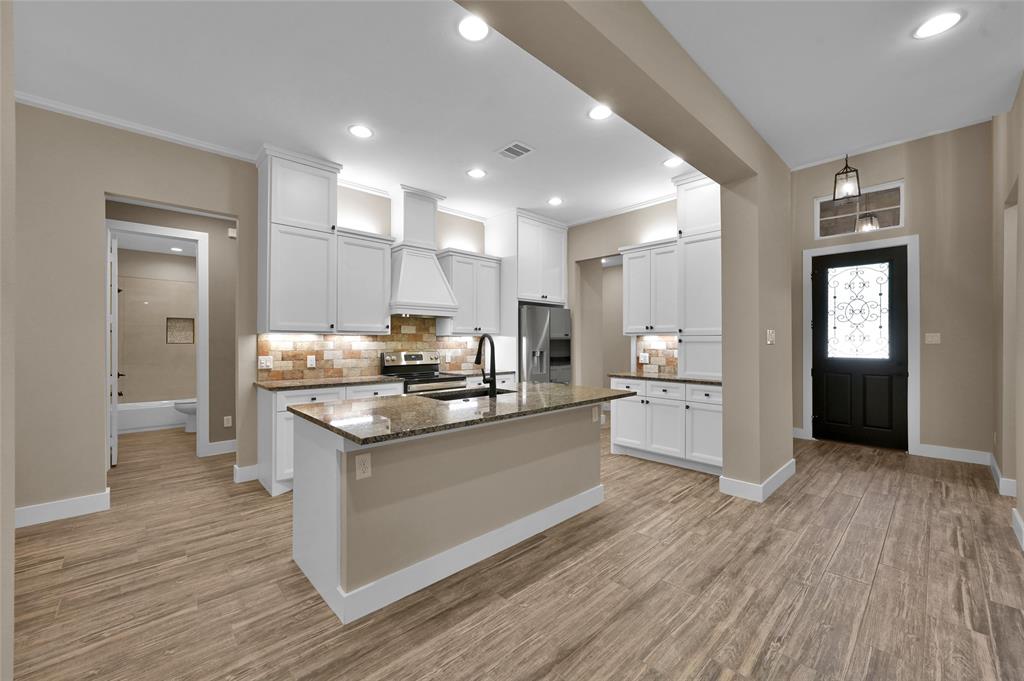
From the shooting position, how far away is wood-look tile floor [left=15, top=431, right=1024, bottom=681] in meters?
1.69

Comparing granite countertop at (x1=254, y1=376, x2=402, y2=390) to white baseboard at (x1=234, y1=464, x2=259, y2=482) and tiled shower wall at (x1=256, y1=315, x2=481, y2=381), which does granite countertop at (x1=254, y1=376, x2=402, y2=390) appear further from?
white baseboard at (x1=234, y1=464, x2=259, y2=482)

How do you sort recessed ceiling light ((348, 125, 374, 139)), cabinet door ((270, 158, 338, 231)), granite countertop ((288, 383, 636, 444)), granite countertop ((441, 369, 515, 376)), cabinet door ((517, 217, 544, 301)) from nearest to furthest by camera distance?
granite countertop ((288, 383, 636, 444)) → recessed ceiling light ((348, 125, 374, 139)) → cabinet door ((270, 158, 338, 231)) → granite countertop ((441, 369, 515, 376)) → cabinet door ((517, 217, 544, 301))

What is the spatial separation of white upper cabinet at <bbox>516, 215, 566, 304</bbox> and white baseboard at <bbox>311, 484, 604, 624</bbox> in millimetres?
3285

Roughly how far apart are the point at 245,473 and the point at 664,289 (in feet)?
14.8

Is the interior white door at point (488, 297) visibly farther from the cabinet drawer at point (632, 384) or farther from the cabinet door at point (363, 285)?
the cabinet drawer at point (632, 384)

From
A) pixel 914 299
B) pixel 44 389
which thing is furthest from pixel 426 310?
pixel 914 299

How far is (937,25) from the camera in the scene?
7.61 feet

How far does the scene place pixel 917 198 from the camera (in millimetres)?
4254

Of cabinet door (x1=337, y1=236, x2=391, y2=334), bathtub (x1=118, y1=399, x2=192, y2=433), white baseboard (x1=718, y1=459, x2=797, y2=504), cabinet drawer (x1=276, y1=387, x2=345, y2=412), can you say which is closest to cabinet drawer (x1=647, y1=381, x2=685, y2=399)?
white baseboard (x1=718, y1=459, x2=797, y2=504)

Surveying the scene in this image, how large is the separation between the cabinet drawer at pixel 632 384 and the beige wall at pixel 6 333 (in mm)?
4117

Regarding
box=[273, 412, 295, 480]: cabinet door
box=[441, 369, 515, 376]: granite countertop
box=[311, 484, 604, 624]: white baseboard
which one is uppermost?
box=[441, 369, 515, 376]: granite countertop

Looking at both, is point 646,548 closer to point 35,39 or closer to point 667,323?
point 667,323

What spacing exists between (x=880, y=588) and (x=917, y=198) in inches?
158

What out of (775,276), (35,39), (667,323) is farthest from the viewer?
(667,323)
